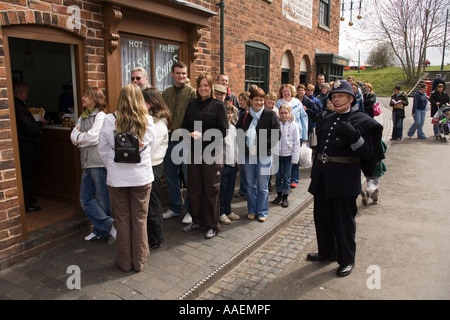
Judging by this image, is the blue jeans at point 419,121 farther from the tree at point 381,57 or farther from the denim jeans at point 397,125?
the tree at point 381,57

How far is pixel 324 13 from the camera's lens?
13.4 metres

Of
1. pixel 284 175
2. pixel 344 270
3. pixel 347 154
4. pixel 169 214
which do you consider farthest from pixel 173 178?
pixel 344 270

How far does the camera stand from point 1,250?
3730 mm

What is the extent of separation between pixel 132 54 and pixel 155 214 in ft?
8.25

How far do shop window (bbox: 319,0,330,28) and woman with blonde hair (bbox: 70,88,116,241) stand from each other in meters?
10.8

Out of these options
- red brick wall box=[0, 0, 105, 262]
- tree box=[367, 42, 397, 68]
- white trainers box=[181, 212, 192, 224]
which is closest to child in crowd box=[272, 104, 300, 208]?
white trainers box=[181, 212, 192, 224]

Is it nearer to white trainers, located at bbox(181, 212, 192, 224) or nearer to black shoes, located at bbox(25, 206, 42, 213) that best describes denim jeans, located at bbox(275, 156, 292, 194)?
white trainers, located at bbox(181, 212, 192, 224)

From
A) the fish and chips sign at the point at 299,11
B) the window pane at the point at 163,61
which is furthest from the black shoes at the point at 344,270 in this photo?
the fish and chips sign at the point at 299,11

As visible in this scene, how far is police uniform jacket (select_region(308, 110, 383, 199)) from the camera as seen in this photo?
143 inches

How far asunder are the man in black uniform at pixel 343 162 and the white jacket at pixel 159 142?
174cm

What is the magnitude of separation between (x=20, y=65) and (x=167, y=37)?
14.8 feet

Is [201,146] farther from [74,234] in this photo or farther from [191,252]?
[74,234]

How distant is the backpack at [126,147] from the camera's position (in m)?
3.41

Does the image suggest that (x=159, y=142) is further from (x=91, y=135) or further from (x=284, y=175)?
(x=284, y=175)
